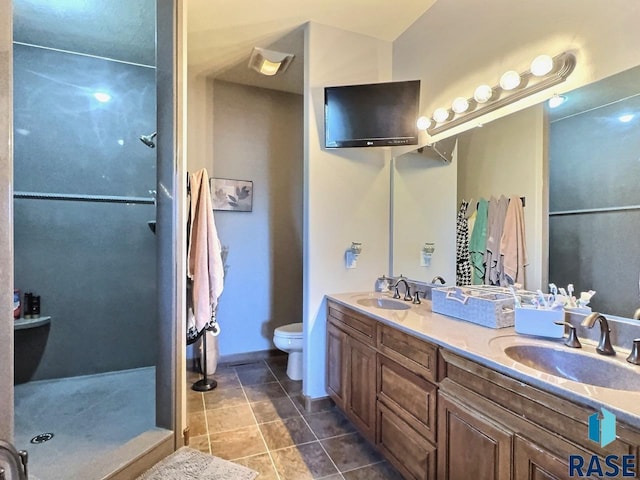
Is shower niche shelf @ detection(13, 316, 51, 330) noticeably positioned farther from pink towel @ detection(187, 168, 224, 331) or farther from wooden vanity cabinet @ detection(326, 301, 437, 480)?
wooden vanity cabinet @ detection(326, 301, 437, 480)

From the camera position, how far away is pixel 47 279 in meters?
2.62

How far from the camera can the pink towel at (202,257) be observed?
7.33 feet

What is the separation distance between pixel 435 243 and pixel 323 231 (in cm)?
82

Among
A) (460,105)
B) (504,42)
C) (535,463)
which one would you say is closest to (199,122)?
(460,105)

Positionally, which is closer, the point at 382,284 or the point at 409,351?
the point at 409,351

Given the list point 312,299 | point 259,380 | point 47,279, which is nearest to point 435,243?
point 312,299

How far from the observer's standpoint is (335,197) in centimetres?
256

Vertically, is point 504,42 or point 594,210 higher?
point 504,42

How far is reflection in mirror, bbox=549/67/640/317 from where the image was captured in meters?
1.31

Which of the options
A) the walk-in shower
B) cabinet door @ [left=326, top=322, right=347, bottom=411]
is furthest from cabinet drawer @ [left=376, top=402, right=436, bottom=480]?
the walk-in shower

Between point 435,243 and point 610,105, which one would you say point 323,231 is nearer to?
point 435,243

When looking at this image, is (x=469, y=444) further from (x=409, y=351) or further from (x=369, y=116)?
(x=369, y=116)

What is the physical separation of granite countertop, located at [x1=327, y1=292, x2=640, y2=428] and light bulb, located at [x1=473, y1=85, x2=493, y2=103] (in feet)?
4.09

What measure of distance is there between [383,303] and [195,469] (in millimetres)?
1493
